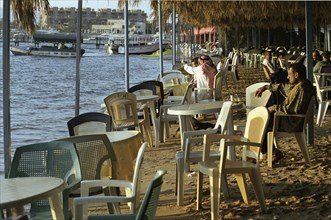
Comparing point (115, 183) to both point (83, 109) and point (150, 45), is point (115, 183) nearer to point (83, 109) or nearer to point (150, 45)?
point (83, 109)

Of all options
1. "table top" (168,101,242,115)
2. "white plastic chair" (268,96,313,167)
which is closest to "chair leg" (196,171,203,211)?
"table top" (168,101,242,115)

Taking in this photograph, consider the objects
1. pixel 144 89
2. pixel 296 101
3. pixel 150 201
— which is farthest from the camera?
pixel 144 89

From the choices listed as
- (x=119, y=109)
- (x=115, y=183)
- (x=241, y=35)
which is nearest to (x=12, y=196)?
(x=115, y=183)

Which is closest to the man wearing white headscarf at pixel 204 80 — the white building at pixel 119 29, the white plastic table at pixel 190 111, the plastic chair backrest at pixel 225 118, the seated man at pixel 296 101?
the white plastic table at pixel 190 111

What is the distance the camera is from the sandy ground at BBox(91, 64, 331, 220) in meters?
5.25

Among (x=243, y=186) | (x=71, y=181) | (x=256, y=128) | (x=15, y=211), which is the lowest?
(x=243, y=186)

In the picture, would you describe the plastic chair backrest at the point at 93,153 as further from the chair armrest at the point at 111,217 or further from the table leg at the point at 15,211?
the chair armrest at the point at 111,217

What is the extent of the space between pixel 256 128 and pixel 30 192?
8.37 ft

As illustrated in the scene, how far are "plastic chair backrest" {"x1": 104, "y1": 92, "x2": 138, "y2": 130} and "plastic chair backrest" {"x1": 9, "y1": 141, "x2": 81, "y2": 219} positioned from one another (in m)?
3.30

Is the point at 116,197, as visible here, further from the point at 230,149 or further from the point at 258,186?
the point at 230,149

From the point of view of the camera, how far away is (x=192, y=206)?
5617mm

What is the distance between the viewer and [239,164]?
17.2 feet

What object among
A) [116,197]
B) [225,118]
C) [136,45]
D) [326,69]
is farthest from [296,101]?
[136,45]

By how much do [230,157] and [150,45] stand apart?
7808 cm
